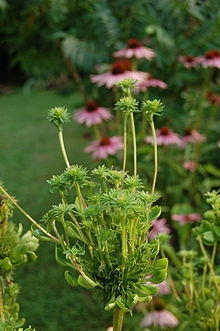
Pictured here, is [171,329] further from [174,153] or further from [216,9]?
[216,9]

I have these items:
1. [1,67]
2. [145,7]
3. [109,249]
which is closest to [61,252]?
[109,249]

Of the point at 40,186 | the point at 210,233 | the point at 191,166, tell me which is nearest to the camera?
the point at 210,233

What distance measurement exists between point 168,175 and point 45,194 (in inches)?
56.5

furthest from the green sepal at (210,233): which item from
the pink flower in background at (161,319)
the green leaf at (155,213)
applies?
the pink flower in background at (161,319)

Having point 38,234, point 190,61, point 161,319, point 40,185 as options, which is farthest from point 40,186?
point 38,234

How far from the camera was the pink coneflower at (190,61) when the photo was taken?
2625 mm

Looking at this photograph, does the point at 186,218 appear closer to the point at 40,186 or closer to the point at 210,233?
the point at 210,233

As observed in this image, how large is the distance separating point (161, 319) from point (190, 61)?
1156 mm

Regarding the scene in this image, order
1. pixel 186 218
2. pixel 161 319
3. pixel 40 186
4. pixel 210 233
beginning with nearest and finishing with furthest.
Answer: pixel 210 233 < pixel 161 319 < pixel 186 218 < pixel 40 186

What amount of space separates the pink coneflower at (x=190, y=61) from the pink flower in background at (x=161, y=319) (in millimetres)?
1068

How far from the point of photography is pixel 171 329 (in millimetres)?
2141

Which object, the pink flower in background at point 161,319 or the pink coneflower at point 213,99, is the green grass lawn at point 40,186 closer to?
the pink flower in background at point 161,319

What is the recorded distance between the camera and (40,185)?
14.3ft

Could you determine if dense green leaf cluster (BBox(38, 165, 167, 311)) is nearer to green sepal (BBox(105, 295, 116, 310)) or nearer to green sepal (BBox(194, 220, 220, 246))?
green sepal (BBox(105, 295, 116, 310))
